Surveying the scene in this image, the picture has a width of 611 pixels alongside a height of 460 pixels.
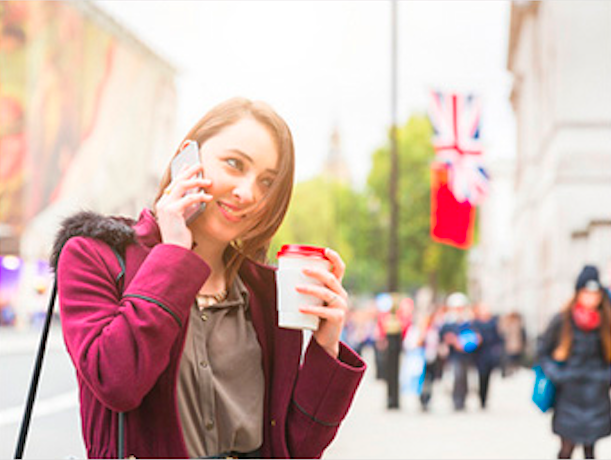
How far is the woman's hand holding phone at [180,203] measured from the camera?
1.78 m

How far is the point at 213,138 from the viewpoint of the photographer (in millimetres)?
1919

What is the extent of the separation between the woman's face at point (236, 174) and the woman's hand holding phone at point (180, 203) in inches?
2.1

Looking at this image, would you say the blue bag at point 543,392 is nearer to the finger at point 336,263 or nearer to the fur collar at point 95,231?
the finger at point 336,263

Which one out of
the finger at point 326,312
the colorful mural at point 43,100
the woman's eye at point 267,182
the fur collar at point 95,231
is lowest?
the finger at point 326,312

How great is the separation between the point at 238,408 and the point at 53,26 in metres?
48.8

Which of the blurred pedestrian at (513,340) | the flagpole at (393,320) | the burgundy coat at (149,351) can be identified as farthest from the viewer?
the blurred pedestrian at (513,340)

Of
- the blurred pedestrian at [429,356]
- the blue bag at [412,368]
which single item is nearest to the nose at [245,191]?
the blurred pedestrian at [429,356]

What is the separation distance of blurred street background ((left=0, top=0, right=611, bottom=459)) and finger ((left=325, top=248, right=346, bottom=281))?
0.23m

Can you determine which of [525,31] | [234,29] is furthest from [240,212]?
[525,31]

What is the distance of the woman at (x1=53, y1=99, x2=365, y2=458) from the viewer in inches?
67.6

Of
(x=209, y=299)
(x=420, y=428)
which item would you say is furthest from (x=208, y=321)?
(x=420, y=428)

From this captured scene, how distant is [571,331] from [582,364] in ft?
0.79

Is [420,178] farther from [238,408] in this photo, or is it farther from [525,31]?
[238,408]

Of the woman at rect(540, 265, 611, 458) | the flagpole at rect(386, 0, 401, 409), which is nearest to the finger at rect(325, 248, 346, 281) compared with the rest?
the woman at rect(540, 265, 611, 458)
